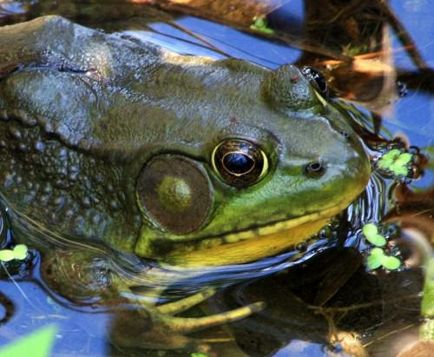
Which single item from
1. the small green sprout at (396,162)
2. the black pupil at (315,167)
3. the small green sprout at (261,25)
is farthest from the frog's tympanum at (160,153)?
the small green sprout at (261,25)

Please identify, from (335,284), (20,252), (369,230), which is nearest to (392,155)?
(369,230)

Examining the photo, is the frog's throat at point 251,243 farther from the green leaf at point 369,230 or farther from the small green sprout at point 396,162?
the small green sprout at point 396,162

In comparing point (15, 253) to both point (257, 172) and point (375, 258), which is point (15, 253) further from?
point (375, 258)

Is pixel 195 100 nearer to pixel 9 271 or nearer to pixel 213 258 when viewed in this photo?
pixel 213 258

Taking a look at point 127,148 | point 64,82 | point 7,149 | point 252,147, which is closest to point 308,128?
point 252,147

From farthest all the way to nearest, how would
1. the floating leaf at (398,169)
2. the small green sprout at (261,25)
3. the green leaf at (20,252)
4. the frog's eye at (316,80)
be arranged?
the small green sprout at (261,25) < the floating leaf at (398,169) < the green leaf at (20,252) < the frog's eye at (316,80)
